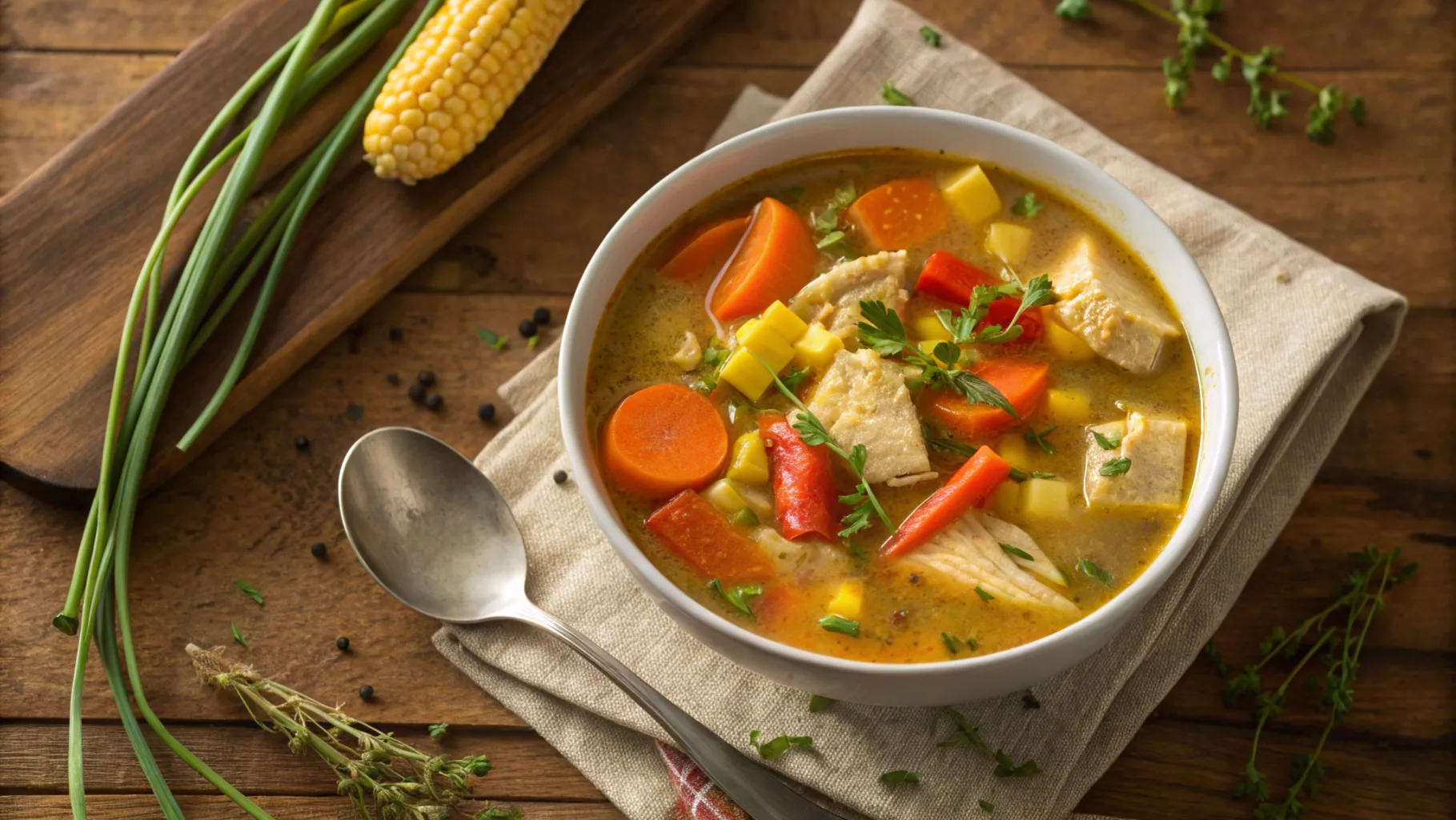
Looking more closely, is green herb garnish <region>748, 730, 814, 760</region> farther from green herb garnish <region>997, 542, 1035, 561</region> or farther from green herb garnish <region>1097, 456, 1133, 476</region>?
green herb garnish <region>1097, 456, 1133, 476</region>

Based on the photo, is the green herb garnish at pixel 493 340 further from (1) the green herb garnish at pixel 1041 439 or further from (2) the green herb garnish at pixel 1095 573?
(2) the green herb garnish at pixel 1095 573

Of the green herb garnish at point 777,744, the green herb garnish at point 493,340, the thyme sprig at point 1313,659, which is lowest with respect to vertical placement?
the thyme sprig at point 1313,659

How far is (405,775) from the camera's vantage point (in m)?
2.97

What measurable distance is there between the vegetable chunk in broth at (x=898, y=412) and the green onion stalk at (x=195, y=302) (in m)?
1.15

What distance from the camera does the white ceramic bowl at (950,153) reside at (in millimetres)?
2336

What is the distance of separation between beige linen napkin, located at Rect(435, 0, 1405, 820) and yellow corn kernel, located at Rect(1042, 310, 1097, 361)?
1.93 feet

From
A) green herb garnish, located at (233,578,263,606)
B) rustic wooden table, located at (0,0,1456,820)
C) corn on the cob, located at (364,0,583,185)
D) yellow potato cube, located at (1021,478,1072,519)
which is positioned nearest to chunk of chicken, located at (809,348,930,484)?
yellow potato cube, located at (1021,478,1072,519)

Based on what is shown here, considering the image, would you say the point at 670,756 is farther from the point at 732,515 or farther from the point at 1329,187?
the point at 1329,187

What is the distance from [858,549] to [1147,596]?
24.2 inches

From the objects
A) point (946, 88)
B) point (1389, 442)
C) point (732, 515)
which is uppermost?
point (946, 88)

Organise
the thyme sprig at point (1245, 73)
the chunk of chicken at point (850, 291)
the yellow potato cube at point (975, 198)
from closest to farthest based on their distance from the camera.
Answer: the chunk of chicken at point (850, 291) < the yellow potato cube at point (975, 198) < the thyme sprig at point (1245, 73)

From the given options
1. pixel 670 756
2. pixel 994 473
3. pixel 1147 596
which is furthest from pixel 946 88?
pixel 670 756

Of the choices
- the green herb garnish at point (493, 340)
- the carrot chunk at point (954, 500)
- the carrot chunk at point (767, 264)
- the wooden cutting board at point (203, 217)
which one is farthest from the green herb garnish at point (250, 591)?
the carrot chunk at point (954, 500)

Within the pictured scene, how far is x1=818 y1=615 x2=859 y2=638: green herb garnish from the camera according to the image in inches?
98.3
